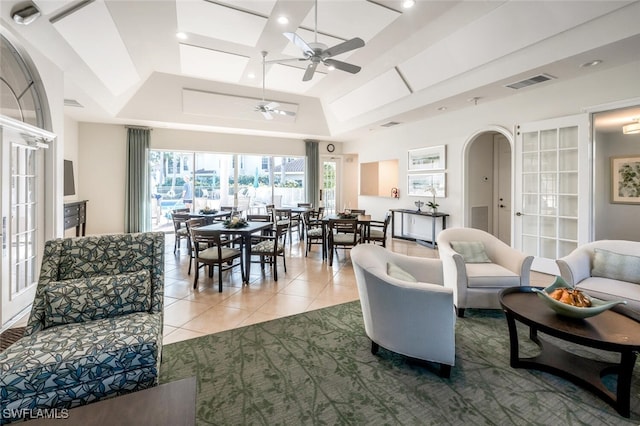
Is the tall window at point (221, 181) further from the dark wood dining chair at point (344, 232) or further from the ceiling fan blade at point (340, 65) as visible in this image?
the ceiling fan blade at point (340, 65)

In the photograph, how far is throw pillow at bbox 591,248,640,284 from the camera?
9.86 ft

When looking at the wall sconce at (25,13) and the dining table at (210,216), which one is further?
the dining table at (210,216)

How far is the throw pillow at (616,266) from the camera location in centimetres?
301

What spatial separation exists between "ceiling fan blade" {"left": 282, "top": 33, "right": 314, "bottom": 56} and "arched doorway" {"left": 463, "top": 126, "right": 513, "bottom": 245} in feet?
14.3

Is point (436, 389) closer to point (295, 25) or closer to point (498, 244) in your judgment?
point (498, 244)

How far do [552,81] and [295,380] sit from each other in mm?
5257

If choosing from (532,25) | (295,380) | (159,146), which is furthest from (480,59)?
(159,146)

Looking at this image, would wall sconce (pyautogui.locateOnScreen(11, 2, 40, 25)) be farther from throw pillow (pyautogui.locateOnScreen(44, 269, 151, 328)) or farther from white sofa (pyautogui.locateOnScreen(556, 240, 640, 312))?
white sofa (pyautogui.locateOnScreen(556, 240, 640, 312))

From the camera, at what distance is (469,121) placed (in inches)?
237

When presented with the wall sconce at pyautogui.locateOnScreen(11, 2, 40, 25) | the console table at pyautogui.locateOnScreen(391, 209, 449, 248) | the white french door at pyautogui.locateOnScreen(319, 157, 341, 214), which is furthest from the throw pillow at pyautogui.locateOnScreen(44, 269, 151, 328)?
the white french door at pyautogui.locateOnScreen(319, 157, 341, 214)

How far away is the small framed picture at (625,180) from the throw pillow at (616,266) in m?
2.73

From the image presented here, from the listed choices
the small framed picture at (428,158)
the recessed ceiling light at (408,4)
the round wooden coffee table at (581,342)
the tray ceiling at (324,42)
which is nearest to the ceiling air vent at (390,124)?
the tray ceiling at (324,42)

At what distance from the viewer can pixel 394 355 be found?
Answer: 8.18ft

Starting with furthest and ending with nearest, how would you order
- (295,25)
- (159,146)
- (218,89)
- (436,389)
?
(159,146)
(218,89)
(295,25)
(436,389)
